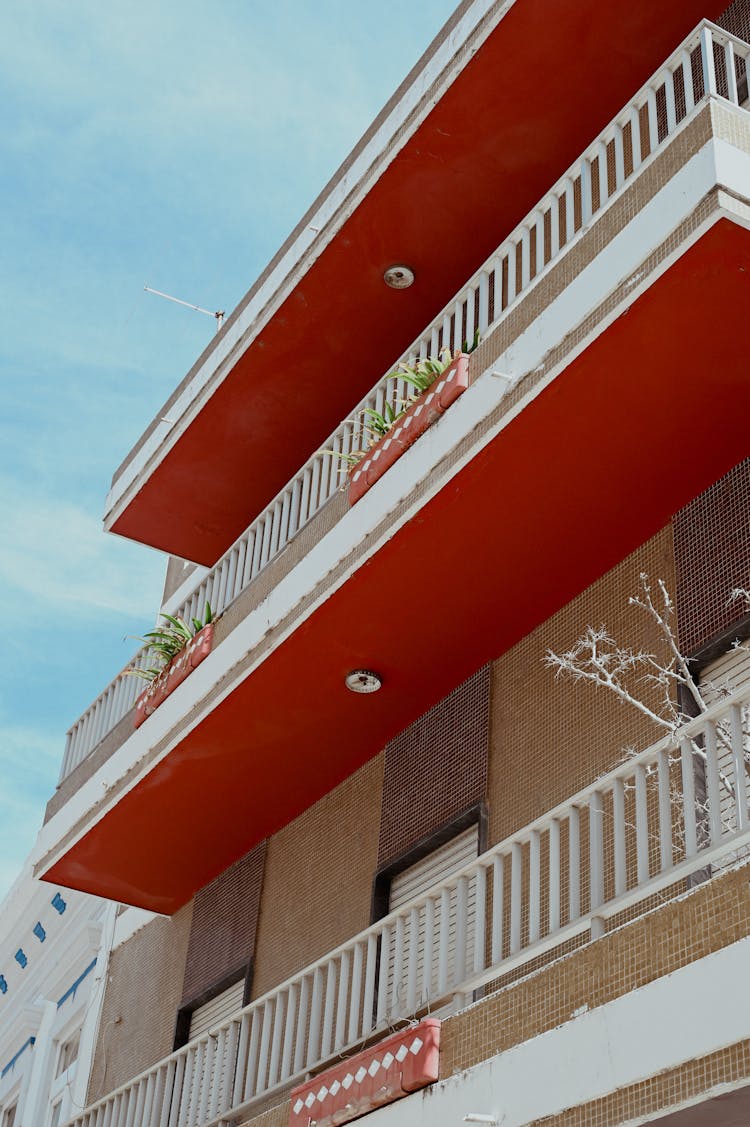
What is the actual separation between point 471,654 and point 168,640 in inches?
126

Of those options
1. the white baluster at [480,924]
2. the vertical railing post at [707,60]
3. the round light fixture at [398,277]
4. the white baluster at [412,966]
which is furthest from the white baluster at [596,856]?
the round light fixture at [398,277]

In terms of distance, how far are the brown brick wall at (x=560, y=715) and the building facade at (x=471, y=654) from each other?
1.0 inches

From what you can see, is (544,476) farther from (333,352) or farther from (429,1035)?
(333,352)

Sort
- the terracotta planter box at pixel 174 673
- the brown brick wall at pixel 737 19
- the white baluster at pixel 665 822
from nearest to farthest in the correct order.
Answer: the white baluster at pixel 665 822 → the brown brick wall at pixel 737 19 → the terracotta planter box at pixel 174 673

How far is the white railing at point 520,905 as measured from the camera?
6652 mm

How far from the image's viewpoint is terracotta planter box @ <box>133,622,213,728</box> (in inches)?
479

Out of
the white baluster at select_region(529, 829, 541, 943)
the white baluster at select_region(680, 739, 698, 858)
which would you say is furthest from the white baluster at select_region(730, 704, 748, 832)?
the white baluster at select_region(529, 829, 541, 943)

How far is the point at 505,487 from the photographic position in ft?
30.9

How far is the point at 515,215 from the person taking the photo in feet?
40.7

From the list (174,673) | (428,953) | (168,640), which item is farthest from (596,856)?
(168,640)

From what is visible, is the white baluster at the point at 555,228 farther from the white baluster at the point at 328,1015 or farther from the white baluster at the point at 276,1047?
the white baluster at the point at 276,1047

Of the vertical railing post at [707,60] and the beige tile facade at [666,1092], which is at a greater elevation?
the vertical railing post at [707,60]

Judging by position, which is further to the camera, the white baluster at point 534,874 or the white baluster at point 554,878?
the white baluster at point 534,874

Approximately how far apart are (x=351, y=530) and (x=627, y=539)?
179 centimetres
